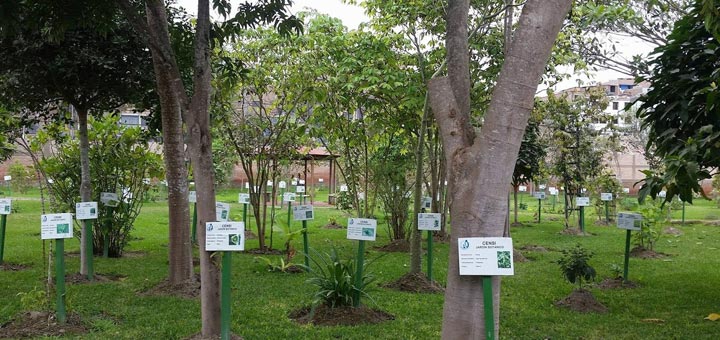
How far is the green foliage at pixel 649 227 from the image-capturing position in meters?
10.5

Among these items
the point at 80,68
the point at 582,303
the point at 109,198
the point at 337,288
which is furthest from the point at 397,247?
the point at 80,68

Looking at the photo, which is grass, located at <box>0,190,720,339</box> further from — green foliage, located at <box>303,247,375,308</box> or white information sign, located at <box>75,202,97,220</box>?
white information sign, located at <box>75,202,97,220</box>

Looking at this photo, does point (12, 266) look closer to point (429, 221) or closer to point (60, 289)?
point (60, 289)

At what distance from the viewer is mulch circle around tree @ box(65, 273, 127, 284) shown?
25.1ft

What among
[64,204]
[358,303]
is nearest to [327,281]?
[358,303]

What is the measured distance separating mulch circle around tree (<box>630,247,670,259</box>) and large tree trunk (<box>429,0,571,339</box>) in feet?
29.5

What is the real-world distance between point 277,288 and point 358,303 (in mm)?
1762

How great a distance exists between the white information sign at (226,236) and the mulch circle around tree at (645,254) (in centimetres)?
882

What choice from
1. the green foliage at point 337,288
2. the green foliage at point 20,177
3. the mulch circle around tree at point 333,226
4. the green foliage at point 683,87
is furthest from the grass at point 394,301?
the green foliage at point 20,177

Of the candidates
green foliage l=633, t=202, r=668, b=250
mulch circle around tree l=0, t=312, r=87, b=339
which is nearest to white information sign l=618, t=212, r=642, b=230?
green foliage l=633, t=202, r=668, b=250

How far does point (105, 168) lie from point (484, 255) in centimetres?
829

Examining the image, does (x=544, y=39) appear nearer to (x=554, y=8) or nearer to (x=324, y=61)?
(x=554, y=8)

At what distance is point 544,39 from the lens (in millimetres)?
3018

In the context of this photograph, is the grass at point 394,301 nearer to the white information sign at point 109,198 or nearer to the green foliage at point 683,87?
the white information sign at point 109,198
